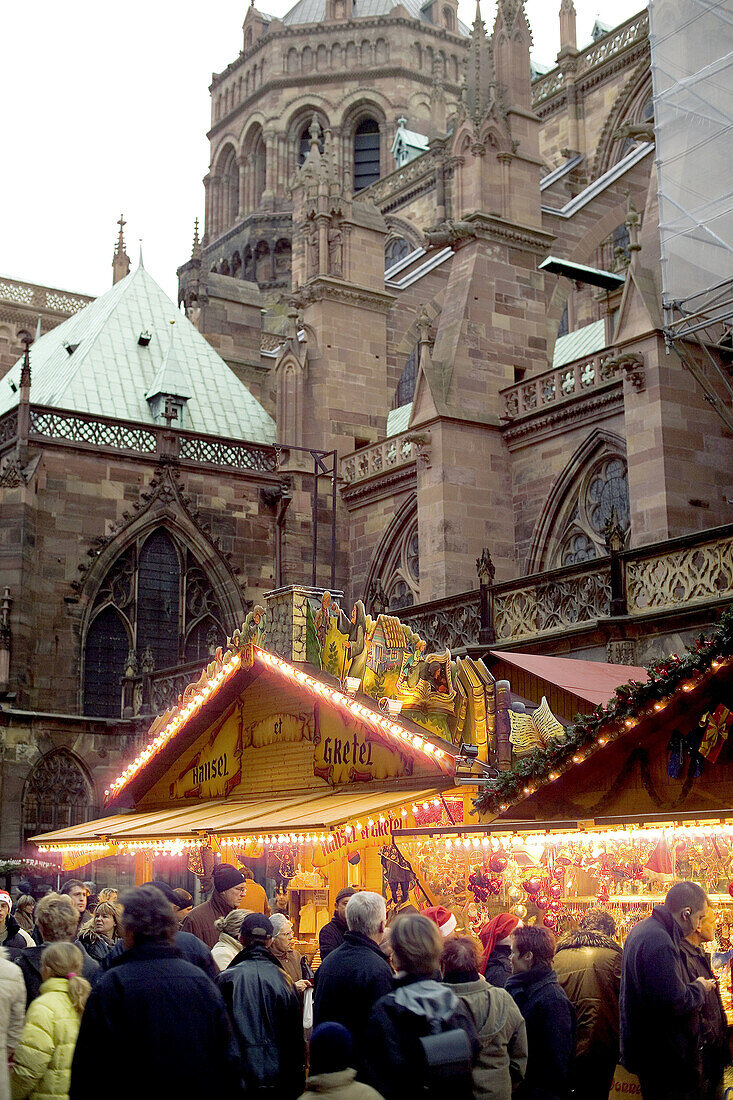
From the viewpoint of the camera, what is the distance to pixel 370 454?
24.6 meters

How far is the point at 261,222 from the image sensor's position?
46281 mm

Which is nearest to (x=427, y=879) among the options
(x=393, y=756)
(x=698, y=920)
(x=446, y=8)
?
(x=393, y=756)

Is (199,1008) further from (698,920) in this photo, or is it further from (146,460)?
(146,460)

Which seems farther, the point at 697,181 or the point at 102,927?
the point at 697,181

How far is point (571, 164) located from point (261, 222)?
16.2m

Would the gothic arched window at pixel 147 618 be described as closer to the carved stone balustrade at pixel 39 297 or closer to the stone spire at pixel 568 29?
the carved stone balustrade at pixel 39 297

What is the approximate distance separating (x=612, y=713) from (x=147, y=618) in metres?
16.4

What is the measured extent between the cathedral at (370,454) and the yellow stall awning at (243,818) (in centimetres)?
535

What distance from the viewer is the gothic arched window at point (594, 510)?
1995cm

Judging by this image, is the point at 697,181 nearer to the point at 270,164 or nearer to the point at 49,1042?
the point at 49,1042

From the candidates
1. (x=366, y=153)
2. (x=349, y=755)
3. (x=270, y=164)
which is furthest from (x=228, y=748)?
(x=366, y=153)

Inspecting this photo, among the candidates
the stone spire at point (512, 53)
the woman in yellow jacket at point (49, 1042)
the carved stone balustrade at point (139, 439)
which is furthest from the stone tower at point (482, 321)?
the woman in yellow jacket at point (49, 1042)

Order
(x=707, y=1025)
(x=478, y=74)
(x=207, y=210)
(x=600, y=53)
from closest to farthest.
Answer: (x=707, y=1025) → (x=478, y=74) → (x=600, y=53) → (x=207, y=210)

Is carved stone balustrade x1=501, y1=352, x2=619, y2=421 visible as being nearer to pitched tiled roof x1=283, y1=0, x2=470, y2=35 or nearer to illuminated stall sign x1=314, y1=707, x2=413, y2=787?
illuminated stall sign x1=314, y1=707, x2=413, y2=787
